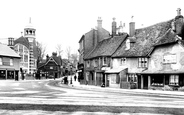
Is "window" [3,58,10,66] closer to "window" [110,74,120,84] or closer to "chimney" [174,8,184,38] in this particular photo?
"window" [110,74,120,84]

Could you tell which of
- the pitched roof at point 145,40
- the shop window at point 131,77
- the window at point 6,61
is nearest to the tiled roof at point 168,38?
the pitched roof at point 145,40

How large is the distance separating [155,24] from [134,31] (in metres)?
4.28

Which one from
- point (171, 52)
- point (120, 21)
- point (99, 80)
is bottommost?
point (99, 80)

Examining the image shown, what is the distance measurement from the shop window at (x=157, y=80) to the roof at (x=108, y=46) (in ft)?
38.3

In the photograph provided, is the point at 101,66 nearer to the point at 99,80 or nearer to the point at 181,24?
the point at 99,80

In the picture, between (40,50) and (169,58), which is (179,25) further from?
(40,50)

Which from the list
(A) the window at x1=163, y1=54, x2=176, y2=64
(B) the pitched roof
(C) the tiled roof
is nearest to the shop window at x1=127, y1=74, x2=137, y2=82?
(B) the pitched roof

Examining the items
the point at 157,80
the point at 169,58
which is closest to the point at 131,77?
the point at 157,80

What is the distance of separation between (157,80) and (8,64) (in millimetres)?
46083

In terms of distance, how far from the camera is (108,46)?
49438 mm

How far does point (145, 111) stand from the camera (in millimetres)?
14117

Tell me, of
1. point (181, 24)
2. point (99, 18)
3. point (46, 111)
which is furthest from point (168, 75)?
point (99, 18)

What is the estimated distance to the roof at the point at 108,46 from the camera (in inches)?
1836

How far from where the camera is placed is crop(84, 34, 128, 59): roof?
46625 millimetres
